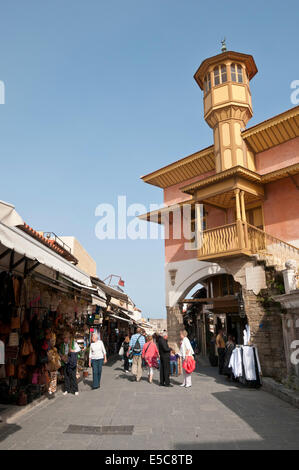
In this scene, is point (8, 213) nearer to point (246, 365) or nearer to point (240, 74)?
point (246, 365)

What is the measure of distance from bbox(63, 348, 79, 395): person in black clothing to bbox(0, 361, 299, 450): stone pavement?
0.83 ft

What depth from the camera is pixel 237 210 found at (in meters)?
12.8

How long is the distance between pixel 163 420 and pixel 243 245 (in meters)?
7.57

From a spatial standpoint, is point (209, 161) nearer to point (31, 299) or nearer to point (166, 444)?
point (31, 299)

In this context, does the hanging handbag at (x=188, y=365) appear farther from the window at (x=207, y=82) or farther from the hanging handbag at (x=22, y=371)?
the window at (x=207, y=82)

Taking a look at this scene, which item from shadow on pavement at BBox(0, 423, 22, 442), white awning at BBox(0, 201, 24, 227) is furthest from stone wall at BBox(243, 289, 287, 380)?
white awning at BBox(0, 201, 24, 227)

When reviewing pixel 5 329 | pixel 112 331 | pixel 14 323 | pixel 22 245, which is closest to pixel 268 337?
pixel 14 323

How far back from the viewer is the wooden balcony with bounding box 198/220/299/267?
12.1 metres

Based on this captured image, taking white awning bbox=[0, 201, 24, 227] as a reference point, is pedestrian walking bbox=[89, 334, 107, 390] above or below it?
below

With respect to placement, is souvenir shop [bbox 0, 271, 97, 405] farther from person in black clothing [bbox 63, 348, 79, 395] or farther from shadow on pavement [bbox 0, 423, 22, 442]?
shadow on pavement [bbox 0, 423, 22, 442]

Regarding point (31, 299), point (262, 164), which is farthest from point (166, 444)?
point (262, 164)

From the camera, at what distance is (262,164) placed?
49.1ft

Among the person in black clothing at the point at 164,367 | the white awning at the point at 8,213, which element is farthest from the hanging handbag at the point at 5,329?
the person in black clothing at the point at 164,367

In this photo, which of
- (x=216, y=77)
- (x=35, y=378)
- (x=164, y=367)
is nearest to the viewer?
(x=35, y=378)
